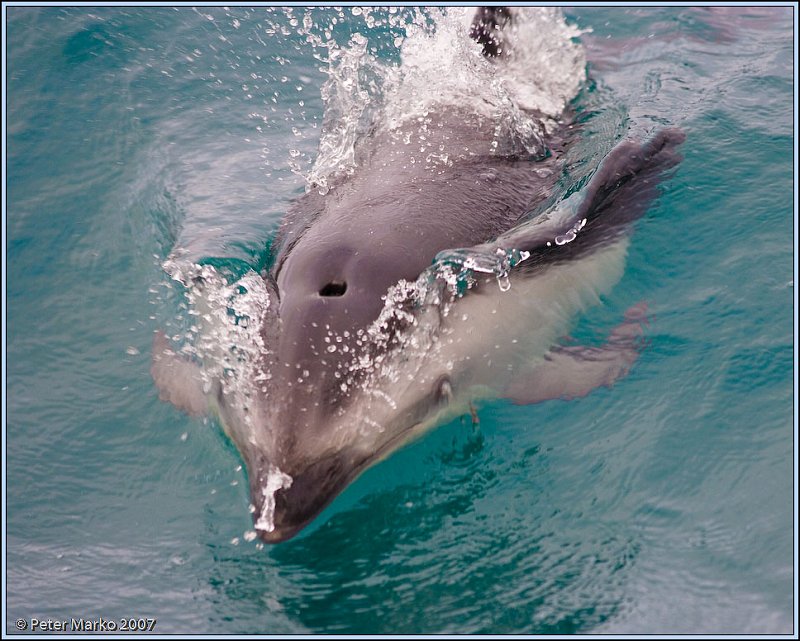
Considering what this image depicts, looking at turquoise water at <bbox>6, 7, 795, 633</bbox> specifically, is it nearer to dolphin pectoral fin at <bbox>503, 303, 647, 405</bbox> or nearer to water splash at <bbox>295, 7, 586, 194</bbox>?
dolphin pectoral fin at <bbox>503, 303, 647, 405</bbox>

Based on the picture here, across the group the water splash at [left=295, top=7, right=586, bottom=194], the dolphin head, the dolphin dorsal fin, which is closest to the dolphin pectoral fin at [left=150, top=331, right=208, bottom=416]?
the dolphin head

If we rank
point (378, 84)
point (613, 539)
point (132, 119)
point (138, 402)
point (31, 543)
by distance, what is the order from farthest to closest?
point (132, 119) → point (378, 84) → point (138, 402) → point (31, 543) → point (613, 539)

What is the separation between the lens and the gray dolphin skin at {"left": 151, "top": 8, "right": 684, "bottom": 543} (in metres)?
4.47

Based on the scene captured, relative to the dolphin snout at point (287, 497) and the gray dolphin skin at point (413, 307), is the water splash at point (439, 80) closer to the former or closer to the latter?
the gray dolphin skin at point (413, 307)

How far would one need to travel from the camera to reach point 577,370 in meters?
5.62

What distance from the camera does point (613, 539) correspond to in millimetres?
4684

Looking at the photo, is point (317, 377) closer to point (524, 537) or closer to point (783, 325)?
point (524, 537)

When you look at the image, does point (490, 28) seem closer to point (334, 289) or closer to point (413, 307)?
point (413, 307)

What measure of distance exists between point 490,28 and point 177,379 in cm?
538

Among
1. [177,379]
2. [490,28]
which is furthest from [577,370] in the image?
[490,28]

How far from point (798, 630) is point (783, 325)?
95.2 inches

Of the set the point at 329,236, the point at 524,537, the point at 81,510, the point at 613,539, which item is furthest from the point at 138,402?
the point at 613,539

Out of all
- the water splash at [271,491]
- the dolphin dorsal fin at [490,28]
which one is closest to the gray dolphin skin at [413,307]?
the water splash at [271,491]

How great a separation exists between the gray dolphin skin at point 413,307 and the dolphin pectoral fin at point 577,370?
0.04 ft
